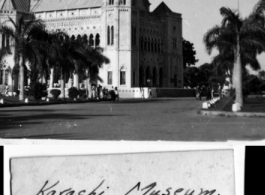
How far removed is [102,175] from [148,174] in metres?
0.38

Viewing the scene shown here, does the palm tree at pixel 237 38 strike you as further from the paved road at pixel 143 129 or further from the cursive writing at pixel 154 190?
the cursive writing at pixel 154 190

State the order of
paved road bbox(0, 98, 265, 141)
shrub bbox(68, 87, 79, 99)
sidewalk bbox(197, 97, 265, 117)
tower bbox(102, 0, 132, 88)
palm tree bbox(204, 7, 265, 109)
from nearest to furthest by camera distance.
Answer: paved road bbox(0, 98, 265, 141), palm tree bbox(204, 7, 265, 109), sidewalk bbox(197, 97, 265, 117), shrub bbox(68, 87, 79, 99), tower bbox(102, 0, 132, 88)

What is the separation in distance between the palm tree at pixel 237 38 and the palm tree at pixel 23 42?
2.59m

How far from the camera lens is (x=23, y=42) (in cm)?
784

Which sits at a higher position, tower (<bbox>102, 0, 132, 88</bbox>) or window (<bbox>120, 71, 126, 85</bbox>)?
tower (<bbox>102, 0, 132, 88</bbox>)

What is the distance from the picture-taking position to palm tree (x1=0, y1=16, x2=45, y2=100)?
7.41 metres

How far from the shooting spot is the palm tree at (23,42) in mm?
7414

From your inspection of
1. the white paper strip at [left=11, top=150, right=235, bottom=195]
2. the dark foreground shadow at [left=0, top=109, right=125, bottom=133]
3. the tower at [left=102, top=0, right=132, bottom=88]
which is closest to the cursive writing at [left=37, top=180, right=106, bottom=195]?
the white paper strip at [left=11, top=150, right=235, bottom=195]

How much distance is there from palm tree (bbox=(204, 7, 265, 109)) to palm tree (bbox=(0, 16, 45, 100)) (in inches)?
102

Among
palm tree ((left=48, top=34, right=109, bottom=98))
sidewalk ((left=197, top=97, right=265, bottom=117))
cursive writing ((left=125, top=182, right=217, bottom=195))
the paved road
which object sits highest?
palm tree ((left=48, top=34, right=109, bottom=98))

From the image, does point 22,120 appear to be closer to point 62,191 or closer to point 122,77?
point 62,191

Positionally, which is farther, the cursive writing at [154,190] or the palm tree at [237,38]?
the palm tree at [237,38]

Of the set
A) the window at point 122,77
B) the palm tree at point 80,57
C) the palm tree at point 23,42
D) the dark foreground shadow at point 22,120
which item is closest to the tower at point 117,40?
the window at point 122,77

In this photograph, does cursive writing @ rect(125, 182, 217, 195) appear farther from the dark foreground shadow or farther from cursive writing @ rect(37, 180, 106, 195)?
the dark foreground shadow
